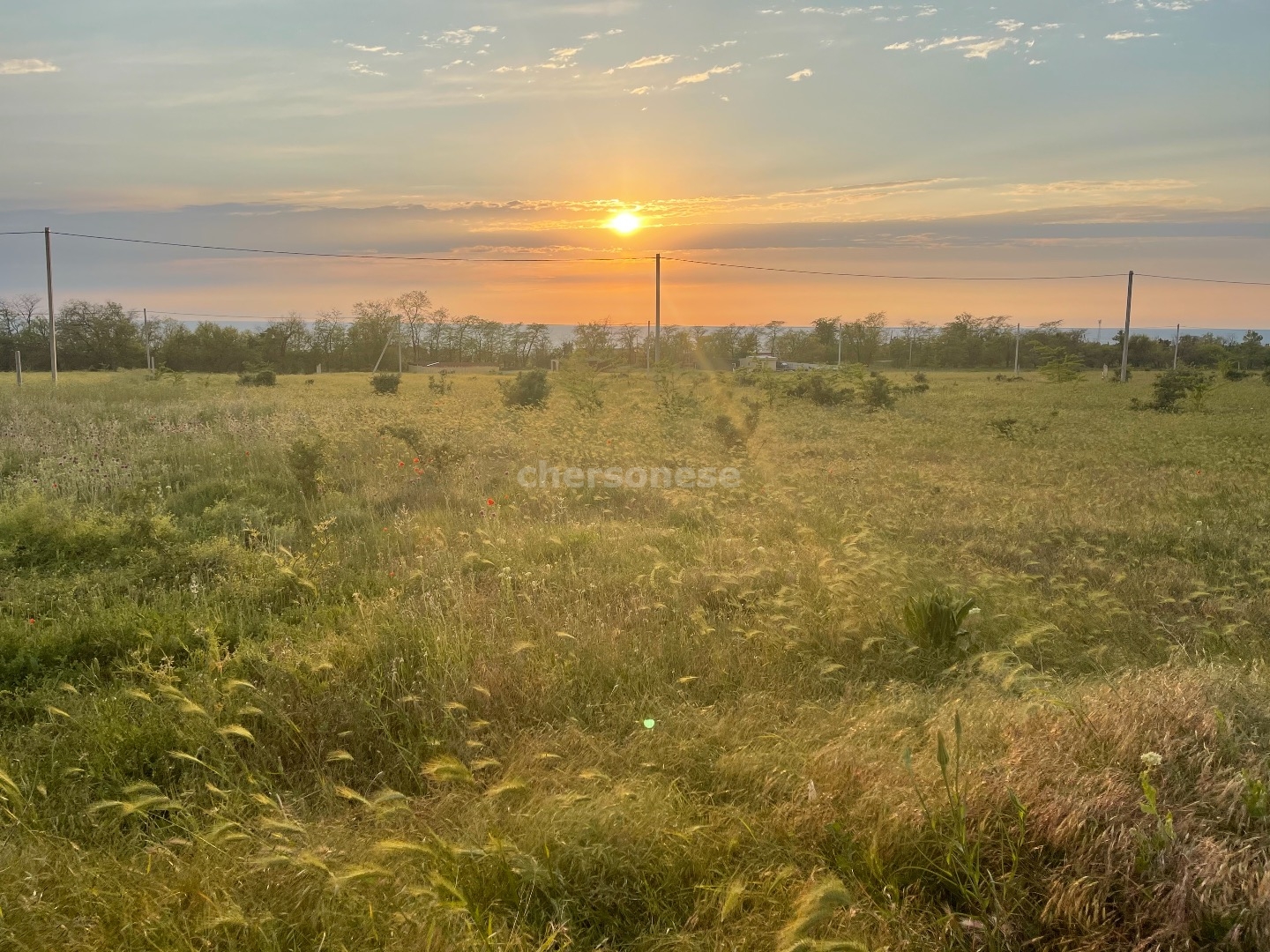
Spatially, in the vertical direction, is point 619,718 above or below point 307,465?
below

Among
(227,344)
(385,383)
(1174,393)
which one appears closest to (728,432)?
(1174,393)

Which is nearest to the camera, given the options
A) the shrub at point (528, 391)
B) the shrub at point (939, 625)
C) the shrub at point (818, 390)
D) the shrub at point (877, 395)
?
the shrub at point (939, 625)

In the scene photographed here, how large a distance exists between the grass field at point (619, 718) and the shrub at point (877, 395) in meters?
→ 14.2

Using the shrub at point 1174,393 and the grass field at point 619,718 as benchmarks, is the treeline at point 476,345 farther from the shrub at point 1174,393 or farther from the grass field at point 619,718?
the grass field at point 619,718

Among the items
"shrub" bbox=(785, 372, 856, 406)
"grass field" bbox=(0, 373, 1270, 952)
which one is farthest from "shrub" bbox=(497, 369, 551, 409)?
"grass field" bbox=(0, 373, 1270, 952)

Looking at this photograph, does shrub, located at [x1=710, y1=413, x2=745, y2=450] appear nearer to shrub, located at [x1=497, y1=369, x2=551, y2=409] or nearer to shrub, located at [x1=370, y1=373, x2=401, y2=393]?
shrub, located at [x1=497, y1=369, x2=551, y2=409]

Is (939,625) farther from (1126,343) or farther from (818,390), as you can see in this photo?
(1126,343)

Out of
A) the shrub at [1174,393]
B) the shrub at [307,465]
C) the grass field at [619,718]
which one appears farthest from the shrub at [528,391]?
the shrub at [1174,393]

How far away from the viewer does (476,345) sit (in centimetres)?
6069

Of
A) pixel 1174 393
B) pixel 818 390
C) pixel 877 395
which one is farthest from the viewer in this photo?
pixel 818 390

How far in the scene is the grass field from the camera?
2588 mm

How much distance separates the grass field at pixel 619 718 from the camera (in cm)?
259

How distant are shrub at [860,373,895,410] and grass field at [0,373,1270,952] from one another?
46.6 feet

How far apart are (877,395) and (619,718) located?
2097cm
